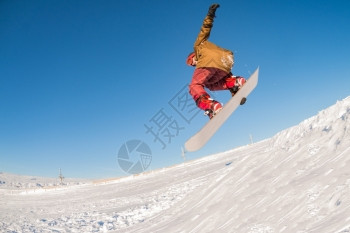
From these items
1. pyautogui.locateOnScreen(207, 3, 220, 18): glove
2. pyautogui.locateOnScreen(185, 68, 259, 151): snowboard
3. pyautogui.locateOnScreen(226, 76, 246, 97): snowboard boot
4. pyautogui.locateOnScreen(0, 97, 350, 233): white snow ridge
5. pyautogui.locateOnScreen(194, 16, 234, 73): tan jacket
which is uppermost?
pyautogui.locateOnScreen(207, 3, 220, 18): glove

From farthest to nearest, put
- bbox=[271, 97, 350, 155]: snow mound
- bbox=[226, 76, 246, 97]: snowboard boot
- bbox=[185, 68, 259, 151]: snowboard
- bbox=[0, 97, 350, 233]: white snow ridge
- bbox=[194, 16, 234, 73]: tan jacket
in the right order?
bbox=[271, 97, 350, 155]: snow mound, bbox=[226, 76, 246, 97]: snowboard boot, bbox=[185, 68, 259, 151]: snowboard, bbox=[194, 16, 234, 73]: tan jacket, bbox=[0, 97, 350, 233]: white snow ridge

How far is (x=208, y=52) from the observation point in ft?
15.2

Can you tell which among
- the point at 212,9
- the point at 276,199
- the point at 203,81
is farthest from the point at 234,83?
the point at 276,199

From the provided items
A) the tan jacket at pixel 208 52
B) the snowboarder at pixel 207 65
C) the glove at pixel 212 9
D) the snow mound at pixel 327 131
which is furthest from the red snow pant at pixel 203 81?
the snow mound at pixel 327 131

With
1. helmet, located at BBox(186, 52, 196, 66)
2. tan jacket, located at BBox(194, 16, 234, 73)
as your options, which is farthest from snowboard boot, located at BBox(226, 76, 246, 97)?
helmet, located at BBox(186, 52, 196, 66)

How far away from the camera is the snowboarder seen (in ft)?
15.1

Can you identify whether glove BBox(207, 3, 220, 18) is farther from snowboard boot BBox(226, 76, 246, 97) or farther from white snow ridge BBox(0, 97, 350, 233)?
white snow ridge BBox(0, 97, 350, 233)

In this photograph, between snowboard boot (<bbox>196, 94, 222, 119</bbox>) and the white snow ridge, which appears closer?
the white snow ridge

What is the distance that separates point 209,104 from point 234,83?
84 cm

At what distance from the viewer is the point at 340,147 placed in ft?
17.1

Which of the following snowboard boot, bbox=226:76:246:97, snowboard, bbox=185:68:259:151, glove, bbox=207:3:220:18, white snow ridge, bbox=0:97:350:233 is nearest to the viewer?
white snow ridge, bbox=0:97:350:233

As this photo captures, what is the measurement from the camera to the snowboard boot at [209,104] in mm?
4621

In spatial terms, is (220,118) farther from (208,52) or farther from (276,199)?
(276,199)

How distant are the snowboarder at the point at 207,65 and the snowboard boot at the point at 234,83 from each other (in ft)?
0.74
